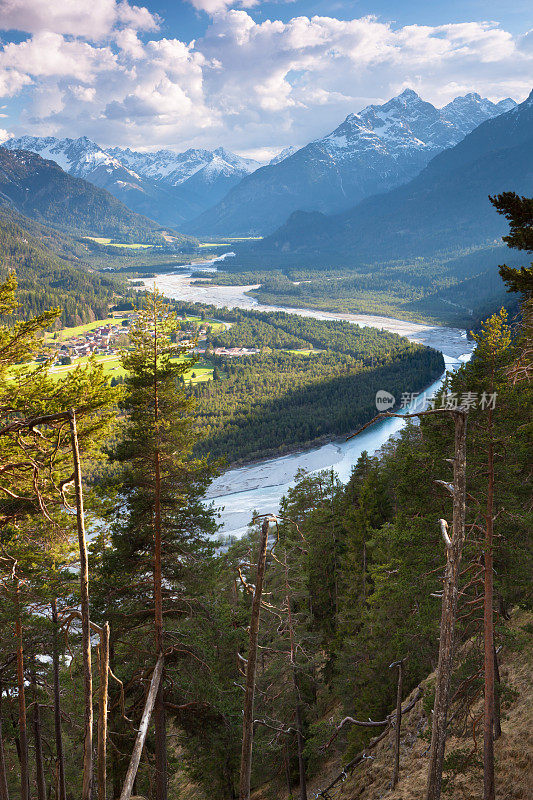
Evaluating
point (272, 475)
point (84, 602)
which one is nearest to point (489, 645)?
point (84, 602)

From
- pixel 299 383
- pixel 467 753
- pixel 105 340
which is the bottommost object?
pixel 467 753

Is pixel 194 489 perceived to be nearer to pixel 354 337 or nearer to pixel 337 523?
pixel 337 523

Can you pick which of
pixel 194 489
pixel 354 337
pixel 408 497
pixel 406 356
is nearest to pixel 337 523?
pixel 408 497

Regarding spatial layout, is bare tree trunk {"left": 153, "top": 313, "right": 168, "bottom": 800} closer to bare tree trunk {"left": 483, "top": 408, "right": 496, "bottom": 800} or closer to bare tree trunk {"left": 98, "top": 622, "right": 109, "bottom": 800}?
bare tree trunk {"left": 98, "top": 622, "right": 109, "bottom": 800}

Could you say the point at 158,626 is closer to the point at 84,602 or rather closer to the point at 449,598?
the point at 84,602

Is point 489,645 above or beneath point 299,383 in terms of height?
above
